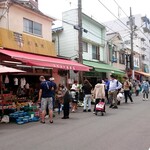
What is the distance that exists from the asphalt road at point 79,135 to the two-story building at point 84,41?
1273 centimetres

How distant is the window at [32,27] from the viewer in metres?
18.0

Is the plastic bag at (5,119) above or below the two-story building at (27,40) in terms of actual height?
below

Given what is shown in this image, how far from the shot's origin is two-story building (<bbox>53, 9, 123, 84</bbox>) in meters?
25.3

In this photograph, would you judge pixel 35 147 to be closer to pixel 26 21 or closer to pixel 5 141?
pixel 5 141

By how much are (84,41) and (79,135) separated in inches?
728

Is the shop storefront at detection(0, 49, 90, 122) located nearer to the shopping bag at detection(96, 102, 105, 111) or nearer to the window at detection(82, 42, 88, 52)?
the shopping bag at detection(96, 102, 105, 111)

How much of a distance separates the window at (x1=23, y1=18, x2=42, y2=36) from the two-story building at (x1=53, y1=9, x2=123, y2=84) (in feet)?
16.6

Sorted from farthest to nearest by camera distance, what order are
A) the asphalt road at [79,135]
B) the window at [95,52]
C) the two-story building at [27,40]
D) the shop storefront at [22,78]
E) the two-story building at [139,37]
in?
the two-story building at [139,37]
the window at [95,52]
the two-story building at [27,40]
the shop storefront at [22,78]
the asphalt road at [79,135]

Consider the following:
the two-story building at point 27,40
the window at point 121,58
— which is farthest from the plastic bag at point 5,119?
the window at point 121,58

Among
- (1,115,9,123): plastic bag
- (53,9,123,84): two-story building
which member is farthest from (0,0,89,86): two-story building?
(53,9,123,84): two-story building

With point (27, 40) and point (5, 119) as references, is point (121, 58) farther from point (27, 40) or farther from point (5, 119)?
point (5, 119)

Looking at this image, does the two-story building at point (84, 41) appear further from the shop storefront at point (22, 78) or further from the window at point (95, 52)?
the shop storefront at point (22, 78)

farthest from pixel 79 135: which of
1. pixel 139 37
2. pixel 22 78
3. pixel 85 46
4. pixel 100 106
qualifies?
pixel 139 37

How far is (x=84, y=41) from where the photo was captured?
26.6m
